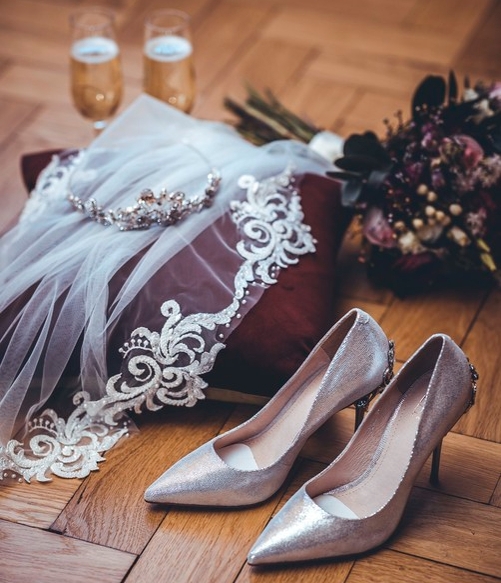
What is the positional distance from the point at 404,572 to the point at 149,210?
534mm

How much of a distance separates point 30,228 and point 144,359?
0.27 meters

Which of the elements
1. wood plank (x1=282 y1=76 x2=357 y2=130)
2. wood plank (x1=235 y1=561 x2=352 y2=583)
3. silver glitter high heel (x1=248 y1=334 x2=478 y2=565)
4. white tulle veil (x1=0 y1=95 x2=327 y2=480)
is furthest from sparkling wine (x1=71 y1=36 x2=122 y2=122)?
wood plank (x1=235 y1=561 x2=352 y2=583)

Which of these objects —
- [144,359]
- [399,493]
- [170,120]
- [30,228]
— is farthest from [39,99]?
[399,493]

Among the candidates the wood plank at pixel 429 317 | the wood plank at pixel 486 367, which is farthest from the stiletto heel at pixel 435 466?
the wood plank at pixel 429 317

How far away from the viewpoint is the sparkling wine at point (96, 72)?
142 centimetres

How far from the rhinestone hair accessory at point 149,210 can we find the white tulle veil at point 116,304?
11 millimetres

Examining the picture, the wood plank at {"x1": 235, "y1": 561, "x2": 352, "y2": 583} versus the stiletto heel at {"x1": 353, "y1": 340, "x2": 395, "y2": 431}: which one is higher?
the stiletto heel at {"x1": 353, "y1": 340, "x2": 395, "y2": 431}

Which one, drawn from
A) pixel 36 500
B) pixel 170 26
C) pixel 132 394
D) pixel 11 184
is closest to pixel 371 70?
pixel 170 26

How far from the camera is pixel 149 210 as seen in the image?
1168 millimetres

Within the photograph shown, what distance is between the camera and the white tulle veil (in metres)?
1.06

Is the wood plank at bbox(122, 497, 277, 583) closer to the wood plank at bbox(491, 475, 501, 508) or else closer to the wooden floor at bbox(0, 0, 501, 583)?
the wooden floor at bbox(0, 0, 501, 583)

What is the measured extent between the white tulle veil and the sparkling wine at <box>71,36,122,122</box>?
275 millimetres

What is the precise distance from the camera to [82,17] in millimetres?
1473

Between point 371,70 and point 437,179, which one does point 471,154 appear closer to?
point 437,179
